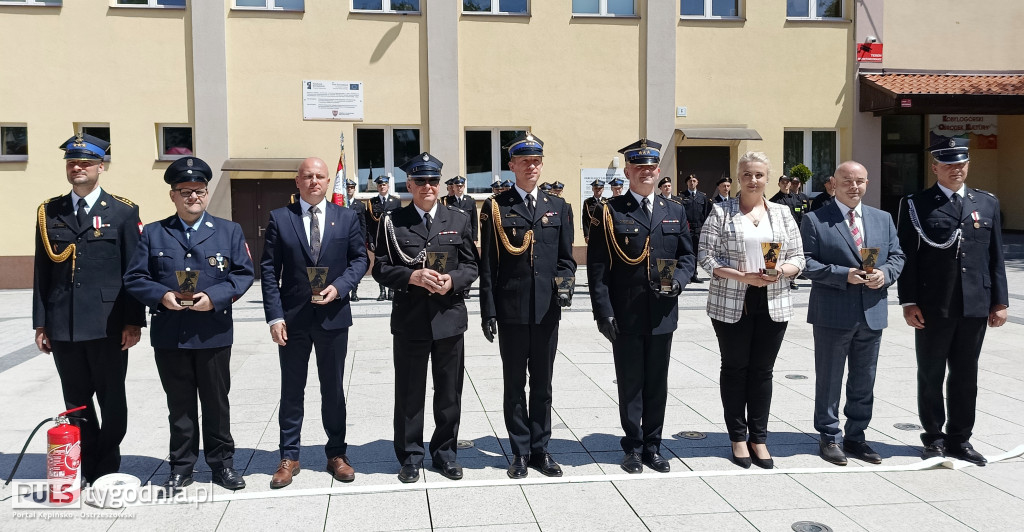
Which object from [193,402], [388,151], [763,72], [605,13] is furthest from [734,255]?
[763,72]

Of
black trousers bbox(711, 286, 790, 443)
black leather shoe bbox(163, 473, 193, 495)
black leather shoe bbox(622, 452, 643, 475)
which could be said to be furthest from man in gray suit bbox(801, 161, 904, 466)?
black leather shoe bbox(163, 473, 193, 495)

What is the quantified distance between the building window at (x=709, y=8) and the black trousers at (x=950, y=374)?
14.3m

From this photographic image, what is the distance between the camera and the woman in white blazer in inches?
208

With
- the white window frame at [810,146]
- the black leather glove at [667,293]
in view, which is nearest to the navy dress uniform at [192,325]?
the black leather glove at [667,293]

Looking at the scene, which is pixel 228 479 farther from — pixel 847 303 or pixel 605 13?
pixel 605 13

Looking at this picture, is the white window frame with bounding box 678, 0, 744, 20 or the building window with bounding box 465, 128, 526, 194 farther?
the white window frame with bounding box 678, 0, 744, 20

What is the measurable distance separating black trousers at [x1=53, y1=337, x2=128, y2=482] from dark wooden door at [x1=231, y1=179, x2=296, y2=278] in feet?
41.7

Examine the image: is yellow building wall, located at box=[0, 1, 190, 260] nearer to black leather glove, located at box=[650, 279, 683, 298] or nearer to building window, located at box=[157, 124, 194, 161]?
building window, located at box=[157, 124, 194, 161]

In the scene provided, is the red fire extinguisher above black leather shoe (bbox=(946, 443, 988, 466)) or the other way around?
above

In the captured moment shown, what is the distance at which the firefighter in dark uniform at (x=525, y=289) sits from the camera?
5.23m

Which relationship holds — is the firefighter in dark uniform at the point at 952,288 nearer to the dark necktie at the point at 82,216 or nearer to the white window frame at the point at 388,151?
the dark necktie at the point at 82,216

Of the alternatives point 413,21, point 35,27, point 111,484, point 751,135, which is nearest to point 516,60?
point 413,21

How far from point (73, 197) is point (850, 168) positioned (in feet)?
16.3

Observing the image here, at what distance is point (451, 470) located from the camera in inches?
203
